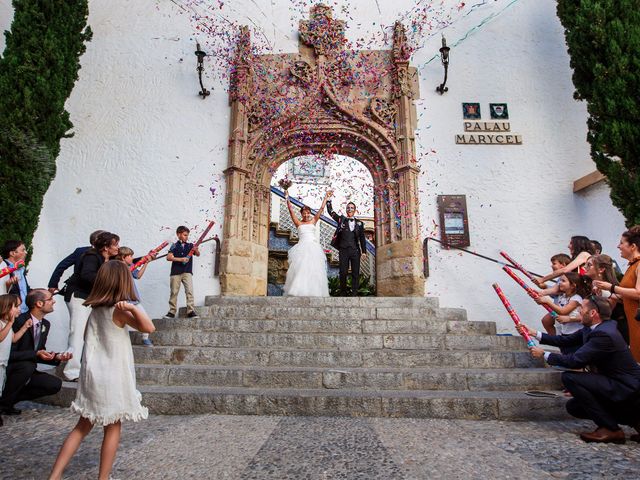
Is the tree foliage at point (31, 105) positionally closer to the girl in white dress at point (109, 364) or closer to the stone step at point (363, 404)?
the stone step at point (363, 404)

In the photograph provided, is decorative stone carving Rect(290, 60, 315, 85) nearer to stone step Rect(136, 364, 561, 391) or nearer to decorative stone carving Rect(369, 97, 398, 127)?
decorative stone carving Rect(369, 97, 398, 127)

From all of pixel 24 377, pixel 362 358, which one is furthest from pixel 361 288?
pixel 24 377

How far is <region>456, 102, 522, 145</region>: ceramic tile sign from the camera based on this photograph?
686cm

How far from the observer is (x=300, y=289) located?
6.12 meters

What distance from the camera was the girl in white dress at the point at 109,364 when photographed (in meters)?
1.82

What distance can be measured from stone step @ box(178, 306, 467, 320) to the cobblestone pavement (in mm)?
2021

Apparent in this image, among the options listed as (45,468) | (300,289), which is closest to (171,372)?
(45,468)

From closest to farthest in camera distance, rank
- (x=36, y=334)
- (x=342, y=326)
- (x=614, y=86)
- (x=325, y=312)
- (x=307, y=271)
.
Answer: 1. (x=36, y=334)
2. (x=342, y=326)
3. (x=325, y=312)
4. (x=614, y=86)
5. (x=307, y=271)

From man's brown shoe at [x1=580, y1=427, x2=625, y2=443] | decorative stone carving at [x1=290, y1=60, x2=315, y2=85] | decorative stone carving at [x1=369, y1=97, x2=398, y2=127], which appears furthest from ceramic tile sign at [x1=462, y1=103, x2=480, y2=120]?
man's brown shoe at [x1=580, y1=427, x2=625, y2=443]

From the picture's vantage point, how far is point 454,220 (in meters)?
6.60

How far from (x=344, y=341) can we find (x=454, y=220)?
3387mm

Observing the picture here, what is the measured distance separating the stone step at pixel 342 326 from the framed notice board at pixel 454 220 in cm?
201

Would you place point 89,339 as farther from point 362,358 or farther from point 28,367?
point 362,358

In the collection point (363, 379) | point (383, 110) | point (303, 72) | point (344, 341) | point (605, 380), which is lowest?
point (363, 379)
